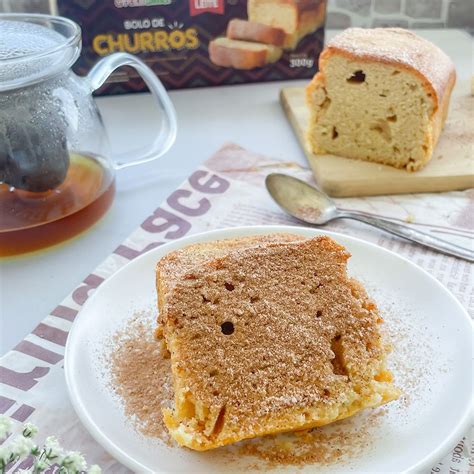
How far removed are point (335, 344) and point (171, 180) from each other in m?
0.78

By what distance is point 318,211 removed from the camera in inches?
54.2

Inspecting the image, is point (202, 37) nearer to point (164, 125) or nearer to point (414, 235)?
point (164, 125)

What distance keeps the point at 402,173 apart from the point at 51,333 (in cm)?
85

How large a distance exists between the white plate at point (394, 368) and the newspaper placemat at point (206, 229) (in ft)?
0.22

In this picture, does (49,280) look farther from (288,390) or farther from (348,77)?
(348,77)

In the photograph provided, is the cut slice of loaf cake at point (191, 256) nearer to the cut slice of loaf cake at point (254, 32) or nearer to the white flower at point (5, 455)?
the white flower at point (5, 455)

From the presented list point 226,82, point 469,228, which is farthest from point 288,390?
point 226,82

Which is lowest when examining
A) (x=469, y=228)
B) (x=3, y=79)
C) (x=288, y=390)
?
(x=469, y=228)

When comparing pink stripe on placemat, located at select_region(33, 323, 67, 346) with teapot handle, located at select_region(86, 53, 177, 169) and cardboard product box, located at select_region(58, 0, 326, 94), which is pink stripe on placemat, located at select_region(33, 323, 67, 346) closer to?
teapot handle, located at select_region(86, 53, 177, 169)

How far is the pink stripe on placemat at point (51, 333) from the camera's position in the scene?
107 cm

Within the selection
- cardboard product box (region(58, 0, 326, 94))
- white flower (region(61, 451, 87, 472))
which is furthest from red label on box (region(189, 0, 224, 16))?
white flower (region(61, 451, 87, 472))

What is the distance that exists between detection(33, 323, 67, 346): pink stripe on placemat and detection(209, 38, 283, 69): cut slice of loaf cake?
40.6 inches

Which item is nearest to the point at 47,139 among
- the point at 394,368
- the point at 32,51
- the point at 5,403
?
the point at 32,51

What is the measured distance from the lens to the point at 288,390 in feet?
2.70
